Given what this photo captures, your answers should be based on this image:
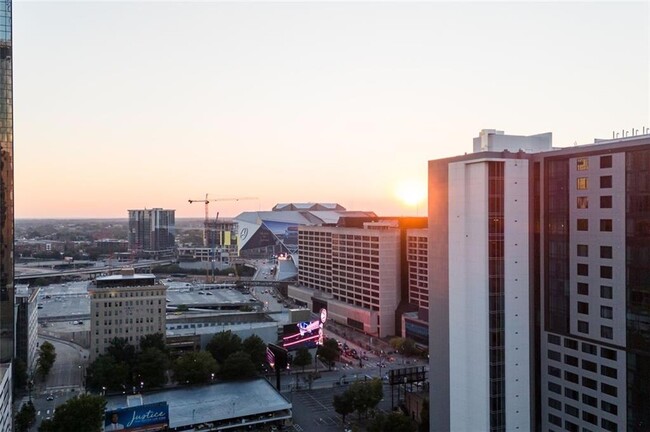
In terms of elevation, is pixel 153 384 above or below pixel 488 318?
below

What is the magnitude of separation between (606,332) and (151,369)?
1967 centimetres

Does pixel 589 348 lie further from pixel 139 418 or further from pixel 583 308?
pixel 139 418

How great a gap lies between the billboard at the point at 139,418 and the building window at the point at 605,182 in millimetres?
16308

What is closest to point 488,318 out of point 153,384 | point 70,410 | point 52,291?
point 70,410

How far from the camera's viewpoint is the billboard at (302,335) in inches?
1129

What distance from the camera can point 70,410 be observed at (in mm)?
18344

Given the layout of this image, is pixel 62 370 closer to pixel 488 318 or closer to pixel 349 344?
pixel 349 344

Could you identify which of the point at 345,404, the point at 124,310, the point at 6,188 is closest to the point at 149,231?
the point at 124,310

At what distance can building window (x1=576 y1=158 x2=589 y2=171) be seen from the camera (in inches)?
519

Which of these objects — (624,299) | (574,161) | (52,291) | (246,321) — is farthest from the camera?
(52,291)

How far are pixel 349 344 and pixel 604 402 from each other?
78.3ft

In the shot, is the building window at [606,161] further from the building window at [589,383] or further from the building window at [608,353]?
the building window at [589,383]

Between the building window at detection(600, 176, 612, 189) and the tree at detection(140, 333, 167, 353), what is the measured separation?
2304 cm

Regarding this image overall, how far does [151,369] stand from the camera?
25047mm
